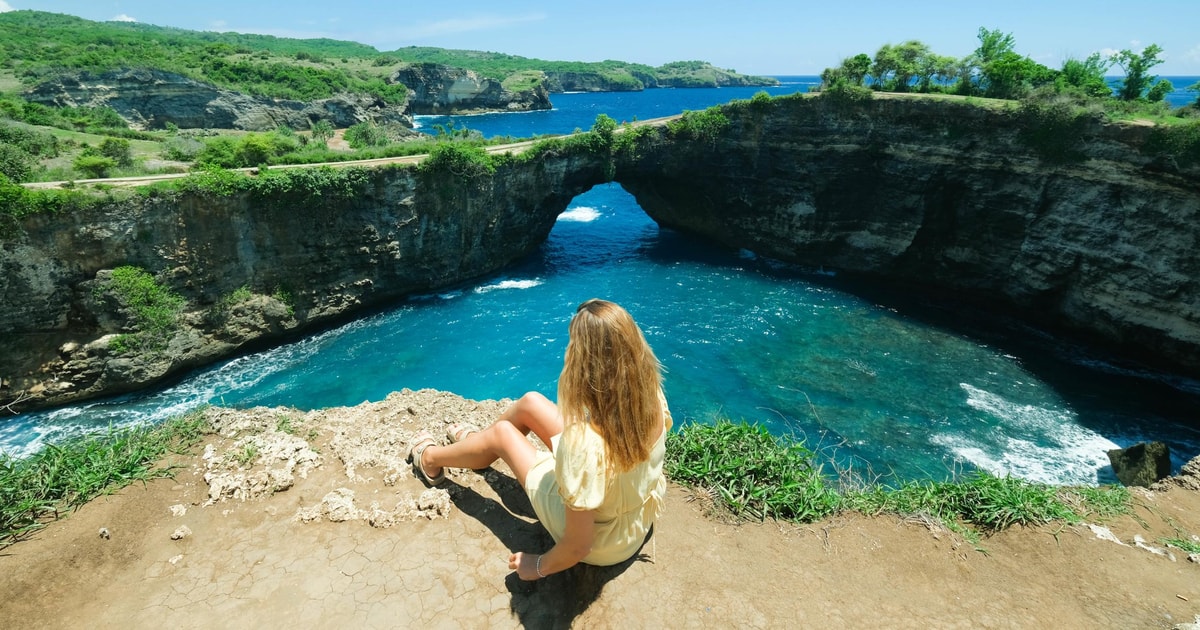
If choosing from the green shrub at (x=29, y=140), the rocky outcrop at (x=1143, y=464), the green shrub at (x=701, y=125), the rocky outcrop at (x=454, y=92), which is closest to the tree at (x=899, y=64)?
the green shrub at (x=701, y=125)

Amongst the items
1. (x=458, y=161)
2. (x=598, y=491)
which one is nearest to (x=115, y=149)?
(x=458, y=161)

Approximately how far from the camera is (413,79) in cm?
10744

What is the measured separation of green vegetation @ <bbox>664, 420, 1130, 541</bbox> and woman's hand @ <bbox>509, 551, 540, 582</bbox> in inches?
107

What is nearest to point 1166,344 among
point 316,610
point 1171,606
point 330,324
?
point 1171,606

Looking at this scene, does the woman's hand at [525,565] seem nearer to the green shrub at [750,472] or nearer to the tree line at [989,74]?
the green shrub at [750,472]

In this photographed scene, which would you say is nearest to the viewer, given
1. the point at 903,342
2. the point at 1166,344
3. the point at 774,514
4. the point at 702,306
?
the point at 774,514

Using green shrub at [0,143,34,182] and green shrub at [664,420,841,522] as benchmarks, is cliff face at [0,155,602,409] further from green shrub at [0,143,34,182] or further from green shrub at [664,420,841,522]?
green shrub at [664,420,841,522]

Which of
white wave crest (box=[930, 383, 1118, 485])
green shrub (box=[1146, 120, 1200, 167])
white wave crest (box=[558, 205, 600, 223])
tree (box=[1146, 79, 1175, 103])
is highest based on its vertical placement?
tree (box=[1146, 79, 1175, 103])

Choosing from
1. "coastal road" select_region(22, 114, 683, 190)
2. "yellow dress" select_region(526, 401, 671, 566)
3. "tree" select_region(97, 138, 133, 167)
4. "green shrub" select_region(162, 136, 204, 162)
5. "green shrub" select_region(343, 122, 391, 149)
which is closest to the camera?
"yellow dress" select_region(526, 401, 671, 566)

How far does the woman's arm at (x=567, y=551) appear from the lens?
4301mm

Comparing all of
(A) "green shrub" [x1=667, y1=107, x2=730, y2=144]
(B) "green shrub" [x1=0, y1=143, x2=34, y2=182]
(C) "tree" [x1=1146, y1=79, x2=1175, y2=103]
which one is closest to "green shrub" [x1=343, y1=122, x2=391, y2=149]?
(B) "green shrub" [x1=0, y1=143, x2=34, y2=182]

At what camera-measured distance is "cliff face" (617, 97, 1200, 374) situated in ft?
76.4

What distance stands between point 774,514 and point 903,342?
22519 mm

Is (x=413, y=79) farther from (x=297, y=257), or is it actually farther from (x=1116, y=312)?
(x=1116, y=312)
